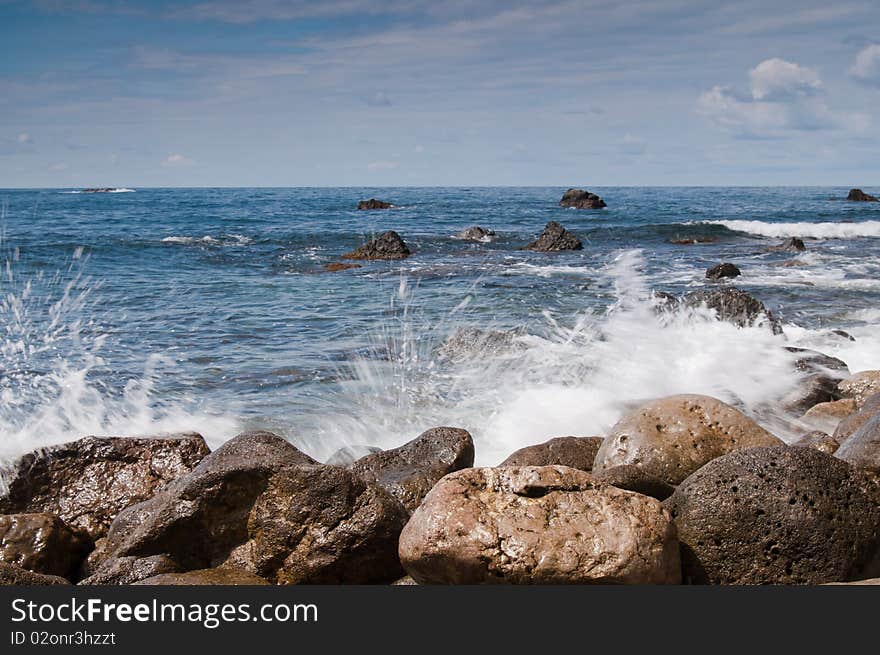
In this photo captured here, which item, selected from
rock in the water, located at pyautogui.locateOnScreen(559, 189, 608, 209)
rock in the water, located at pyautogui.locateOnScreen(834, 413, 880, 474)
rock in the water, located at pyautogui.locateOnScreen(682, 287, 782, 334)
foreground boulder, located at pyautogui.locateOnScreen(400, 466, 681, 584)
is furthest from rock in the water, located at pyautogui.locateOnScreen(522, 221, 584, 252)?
foreground boulder, located at pyautogui.locateOnScreen(400, 466, 681, 584)

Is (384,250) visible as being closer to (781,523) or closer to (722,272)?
(722,272)

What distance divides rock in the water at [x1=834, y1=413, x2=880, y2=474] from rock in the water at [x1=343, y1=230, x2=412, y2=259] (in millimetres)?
17272

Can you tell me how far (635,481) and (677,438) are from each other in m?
1.08

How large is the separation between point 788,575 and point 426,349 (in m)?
7.70

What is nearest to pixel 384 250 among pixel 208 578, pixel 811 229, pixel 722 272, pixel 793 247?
pixel 722 272

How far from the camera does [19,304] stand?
1502 centimetres

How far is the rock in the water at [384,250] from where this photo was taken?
21.9 m

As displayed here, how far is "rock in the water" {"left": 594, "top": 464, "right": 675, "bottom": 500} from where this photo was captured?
4.85 m

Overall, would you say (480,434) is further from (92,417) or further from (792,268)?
(792,268)

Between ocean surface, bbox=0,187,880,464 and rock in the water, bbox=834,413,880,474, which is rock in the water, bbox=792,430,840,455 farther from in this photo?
ocean surface, bbox=0,187,880,464

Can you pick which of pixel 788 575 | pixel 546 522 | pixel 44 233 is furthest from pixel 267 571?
pixel 44 233

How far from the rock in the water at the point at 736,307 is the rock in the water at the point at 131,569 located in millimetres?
9405

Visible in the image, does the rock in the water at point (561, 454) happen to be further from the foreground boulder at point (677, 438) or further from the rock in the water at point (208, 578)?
the rock in the water at point (208, 578)

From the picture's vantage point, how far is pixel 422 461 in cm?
600
